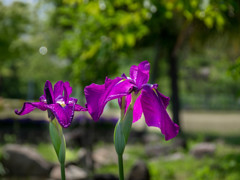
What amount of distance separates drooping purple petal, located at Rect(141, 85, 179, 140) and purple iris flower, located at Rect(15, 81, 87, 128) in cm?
25

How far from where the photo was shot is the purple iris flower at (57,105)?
1.31 m

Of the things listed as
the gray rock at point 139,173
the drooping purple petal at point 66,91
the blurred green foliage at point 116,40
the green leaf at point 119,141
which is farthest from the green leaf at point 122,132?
the gray rock at point 139,173

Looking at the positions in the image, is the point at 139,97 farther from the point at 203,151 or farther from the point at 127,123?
the point at 203,151

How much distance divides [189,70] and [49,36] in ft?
68.8

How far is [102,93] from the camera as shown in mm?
1300

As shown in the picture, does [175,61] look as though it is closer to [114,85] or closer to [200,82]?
[114,85]

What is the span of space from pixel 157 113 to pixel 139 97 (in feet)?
0.41

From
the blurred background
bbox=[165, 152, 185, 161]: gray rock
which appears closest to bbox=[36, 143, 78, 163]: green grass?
the blurred background

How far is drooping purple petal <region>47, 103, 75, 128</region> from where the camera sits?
129cm

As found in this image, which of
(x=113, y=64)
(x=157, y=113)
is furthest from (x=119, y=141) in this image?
(x=113, y=64)

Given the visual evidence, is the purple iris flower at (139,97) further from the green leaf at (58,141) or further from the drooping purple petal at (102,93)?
the green leaf at (58,141)

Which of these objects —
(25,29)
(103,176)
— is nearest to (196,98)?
(25,29)

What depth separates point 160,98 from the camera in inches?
51.9

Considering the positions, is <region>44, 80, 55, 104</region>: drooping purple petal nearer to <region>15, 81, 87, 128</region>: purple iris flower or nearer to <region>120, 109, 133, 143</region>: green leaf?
<region>15, 81, 87, 128</region>: purple iris flower
